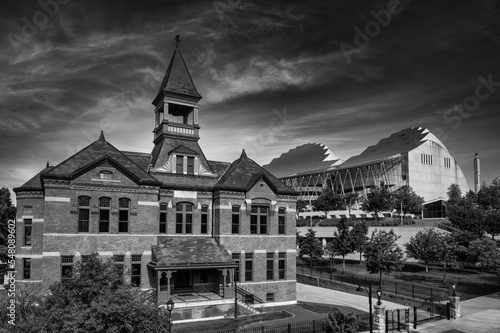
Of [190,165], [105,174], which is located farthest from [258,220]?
[105,174]

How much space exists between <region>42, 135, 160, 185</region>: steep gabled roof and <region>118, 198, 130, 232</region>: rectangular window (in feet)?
6.62

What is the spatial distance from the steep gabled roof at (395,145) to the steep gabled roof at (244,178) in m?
74.6

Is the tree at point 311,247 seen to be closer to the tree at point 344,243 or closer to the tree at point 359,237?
the tree at point 344,243

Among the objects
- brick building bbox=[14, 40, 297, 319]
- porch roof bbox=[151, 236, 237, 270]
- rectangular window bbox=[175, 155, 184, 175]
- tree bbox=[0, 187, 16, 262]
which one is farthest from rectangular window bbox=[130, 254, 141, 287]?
tree bbox=[0, 187, 16, 262]

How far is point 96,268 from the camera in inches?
778

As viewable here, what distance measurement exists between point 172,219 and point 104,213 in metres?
5.73

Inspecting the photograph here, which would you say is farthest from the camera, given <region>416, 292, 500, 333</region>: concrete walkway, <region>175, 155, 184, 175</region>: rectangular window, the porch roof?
<region>175, 155, 184, 175</region>: rectangular window

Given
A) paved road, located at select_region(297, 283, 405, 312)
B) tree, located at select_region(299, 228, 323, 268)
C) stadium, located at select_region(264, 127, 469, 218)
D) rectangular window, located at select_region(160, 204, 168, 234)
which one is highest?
stadium, located at select_region(264, 127, 469, 218)

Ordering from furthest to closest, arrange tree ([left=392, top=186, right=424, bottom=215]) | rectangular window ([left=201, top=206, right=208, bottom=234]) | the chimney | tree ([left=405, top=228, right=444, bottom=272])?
1. the chimney
2. tree ([left=392, top=186, right=424, bottom=215])
3. tree ([left=405, top=228, right=444, bottom=272])
4. rectangular window ([left=201, top=206, right=208, bottom=234])

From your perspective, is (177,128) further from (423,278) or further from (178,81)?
(423,278)

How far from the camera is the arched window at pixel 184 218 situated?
1374 inches

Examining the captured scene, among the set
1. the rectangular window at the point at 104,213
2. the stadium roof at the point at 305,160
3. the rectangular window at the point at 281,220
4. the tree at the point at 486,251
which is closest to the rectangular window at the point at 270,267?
the rectangular window at the point at 281,220

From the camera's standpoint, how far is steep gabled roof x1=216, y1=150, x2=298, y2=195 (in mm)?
35994

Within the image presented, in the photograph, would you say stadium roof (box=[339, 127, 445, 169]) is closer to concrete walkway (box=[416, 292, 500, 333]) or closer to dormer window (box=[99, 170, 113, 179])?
concrete walkway (box=[416, 292, 500, 333])
